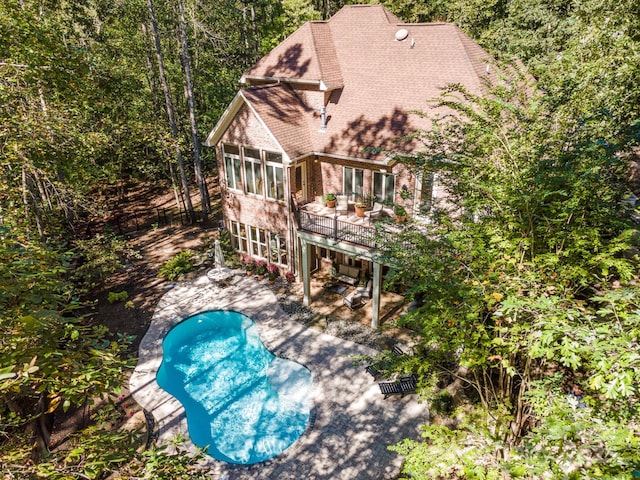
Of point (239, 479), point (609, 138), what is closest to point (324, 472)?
point (239, 479)

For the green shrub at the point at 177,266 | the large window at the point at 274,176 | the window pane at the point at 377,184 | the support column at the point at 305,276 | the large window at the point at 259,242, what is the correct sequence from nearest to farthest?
the support column at the point at 305,276 → the window pane at the point at 377,184 → the large window at the point at 274,176 → the large window at the point at 259,242 → the green shrub at the point at 177,266

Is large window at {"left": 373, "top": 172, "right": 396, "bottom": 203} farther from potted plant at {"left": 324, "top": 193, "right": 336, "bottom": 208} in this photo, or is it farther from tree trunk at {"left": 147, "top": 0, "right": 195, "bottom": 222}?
tree trunk at {"left": 147, "top": 0, "right": 195, "bottom": 222}

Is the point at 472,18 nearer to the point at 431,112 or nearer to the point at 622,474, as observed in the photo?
the point at 431,112

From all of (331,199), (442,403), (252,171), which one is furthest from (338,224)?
(442,403)

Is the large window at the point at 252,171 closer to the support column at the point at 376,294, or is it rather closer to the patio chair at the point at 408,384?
the support column at the point at 376,294

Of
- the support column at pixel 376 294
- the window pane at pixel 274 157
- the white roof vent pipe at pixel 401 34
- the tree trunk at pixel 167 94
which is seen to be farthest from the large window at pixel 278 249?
the white roof vent pipe at pixel 401 34

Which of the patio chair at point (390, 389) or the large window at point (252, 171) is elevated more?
the large window at point (252, 171)
